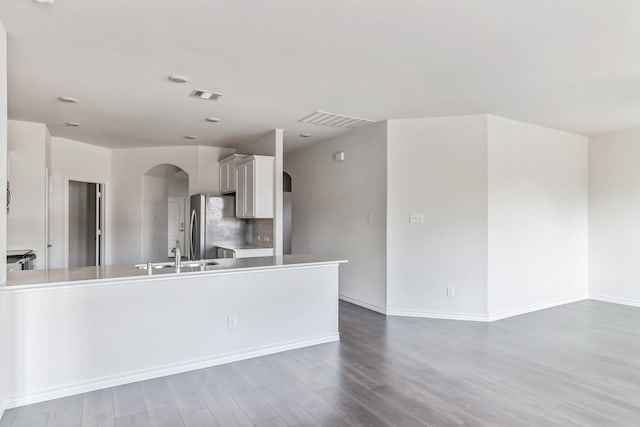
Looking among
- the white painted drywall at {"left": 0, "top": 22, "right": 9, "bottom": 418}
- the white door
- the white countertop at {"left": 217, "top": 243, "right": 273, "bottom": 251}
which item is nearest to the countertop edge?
the white painted drywall at {"left": 0, "top": 22, "right": 9, "bottom": 418}

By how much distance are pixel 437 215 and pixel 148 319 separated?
11.4 feet

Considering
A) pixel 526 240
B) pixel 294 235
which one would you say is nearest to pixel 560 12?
pixel 526 240

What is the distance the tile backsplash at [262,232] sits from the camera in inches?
219

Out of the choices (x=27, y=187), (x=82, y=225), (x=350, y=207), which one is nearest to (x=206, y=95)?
(x=350, y=207)

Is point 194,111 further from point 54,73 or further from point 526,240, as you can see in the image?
point 526,240

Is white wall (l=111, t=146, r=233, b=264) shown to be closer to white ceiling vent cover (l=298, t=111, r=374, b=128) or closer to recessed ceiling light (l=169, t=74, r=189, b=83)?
white ceiling vent cover (l=298, t=111, r=374, b=128)

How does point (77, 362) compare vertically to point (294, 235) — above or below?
below

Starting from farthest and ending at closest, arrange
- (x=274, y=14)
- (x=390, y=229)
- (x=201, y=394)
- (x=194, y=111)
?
(x=390, y=229) → (x=194, y=111) → (x=201, y=394) → (x=274, y=14)

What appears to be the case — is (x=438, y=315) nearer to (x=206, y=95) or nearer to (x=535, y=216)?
(x=535, y=216)

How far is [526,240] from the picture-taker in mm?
5090

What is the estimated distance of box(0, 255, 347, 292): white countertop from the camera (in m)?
2.69

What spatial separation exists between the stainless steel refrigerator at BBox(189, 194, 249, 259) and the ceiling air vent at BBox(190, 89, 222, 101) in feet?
7.64

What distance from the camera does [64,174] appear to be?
5969 mm

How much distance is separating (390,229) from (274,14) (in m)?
3.19
